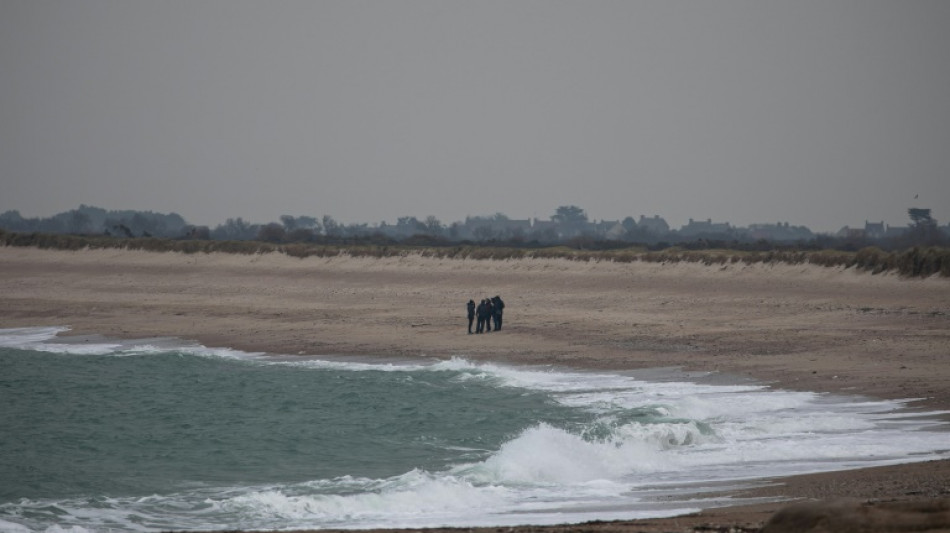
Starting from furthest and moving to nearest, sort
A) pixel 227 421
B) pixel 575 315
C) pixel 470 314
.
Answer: pixel 575 315
pixel 470 314
pixel 227 421

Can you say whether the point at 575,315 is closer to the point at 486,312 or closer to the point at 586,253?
the point at 486,312

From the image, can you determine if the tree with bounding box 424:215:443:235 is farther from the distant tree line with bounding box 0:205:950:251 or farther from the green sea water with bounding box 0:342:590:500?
the green sea water with bounding box 0:342:590:500

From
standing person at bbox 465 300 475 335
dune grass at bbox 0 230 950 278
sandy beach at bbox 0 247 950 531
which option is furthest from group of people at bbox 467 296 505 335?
dune grass at bbox 0 230 950 278

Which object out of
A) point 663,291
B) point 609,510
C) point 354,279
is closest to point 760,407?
point 609,510

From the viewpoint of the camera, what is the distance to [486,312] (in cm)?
3119

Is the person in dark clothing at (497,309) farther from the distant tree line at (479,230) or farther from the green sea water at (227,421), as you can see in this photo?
the distant tree line at (479,230)

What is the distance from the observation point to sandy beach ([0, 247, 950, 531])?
2139 cm

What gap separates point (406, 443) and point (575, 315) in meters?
16.3

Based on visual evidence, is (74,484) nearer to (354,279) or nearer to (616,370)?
(616,370)

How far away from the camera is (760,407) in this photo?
19.2 m

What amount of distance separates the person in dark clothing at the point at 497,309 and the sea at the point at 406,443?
4172mm

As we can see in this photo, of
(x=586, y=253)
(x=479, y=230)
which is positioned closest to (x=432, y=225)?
(x=479, y=230)

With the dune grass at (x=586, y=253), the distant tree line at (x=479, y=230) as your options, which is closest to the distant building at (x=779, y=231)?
the distant tree line at (x=479, y=230)

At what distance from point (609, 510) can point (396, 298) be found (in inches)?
1128
